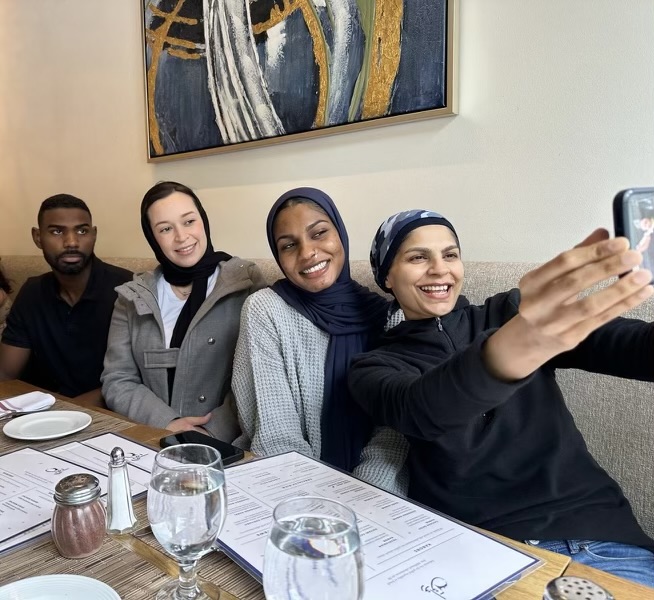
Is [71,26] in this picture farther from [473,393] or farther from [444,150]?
[473,393]

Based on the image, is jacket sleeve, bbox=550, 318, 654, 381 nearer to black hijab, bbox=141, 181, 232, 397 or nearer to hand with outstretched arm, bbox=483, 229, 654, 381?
hand with outstretched arm, bbox=483, 229, 654, 381

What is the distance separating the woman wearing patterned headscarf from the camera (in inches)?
28.2

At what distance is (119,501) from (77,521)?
0.22ft

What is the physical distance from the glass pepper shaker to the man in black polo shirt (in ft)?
4.90

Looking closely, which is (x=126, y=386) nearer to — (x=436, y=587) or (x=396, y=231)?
(x=396, y=231)

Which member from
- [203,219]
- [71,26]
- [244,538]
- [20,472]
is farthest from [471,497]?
[71,26]

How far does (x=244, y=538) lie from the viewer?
2.14 ft

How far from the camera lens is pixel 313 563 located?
0.43 metres

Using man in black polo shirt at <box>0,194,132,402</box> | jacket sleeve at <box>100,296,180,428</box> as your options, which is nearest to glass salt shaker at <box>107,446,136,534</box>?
jacket sleeve at <box>100,296,180,428</box>

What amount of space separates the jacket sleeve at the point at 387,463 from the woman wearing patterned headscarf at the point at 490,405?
0.10 feet

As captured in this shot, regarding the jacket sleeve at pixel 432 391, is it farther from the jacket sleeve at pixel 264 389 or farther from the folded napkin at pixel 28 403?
the folded napkin at pixel 28 403

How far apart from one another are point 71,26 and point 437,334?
8.99 feet

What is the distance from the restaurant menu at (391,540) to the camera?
0.58 metres

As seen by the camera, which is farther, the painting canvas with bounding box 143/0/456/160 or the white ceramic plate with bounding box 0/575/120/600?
the painting canvas with bounding box 143/0/456/160
